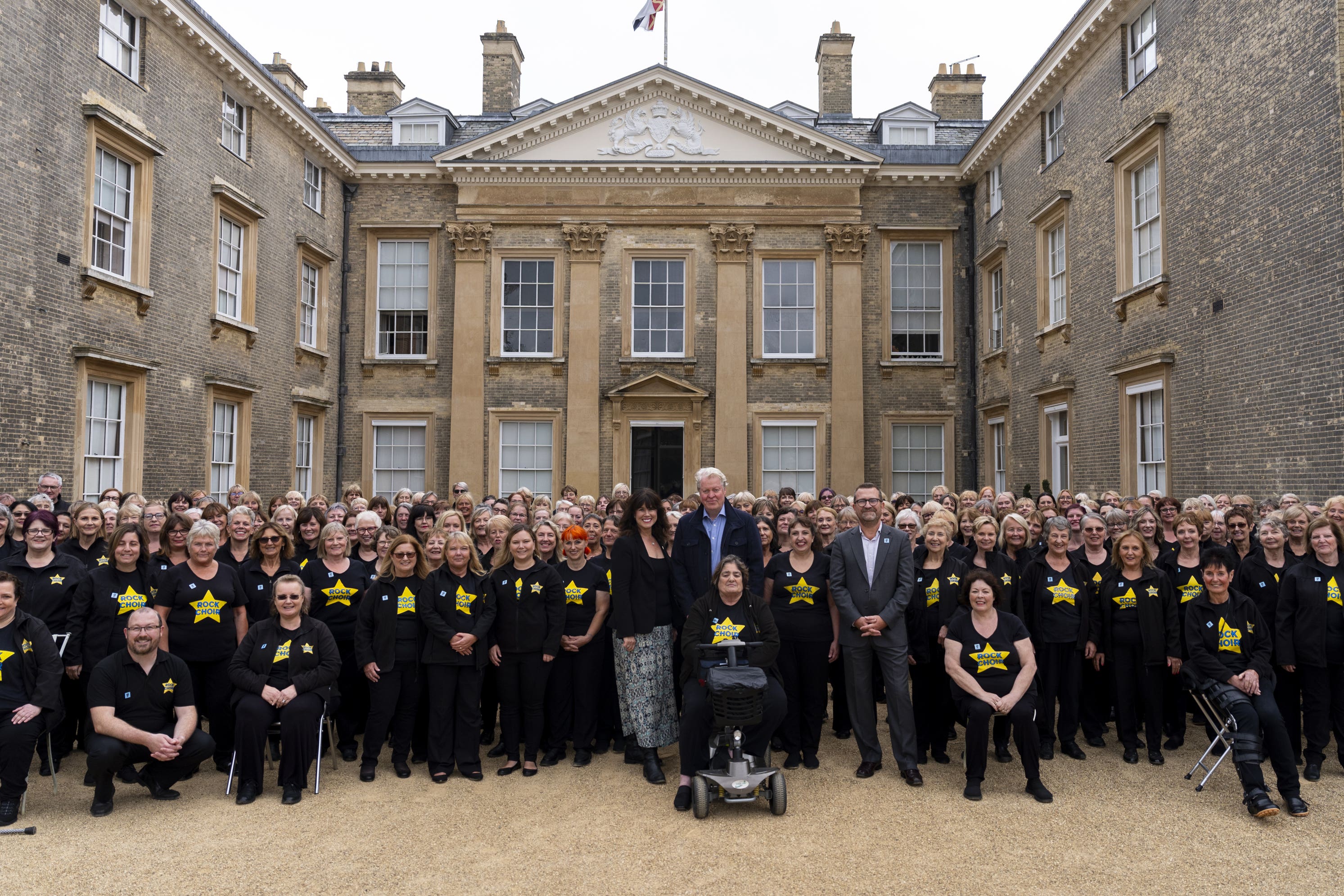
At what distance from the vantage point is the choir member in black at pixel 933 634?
21.9ft

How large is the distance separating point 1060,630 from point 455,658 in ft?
15.1

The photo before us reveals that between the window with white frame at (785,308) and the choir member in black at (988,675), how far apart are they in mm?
13119

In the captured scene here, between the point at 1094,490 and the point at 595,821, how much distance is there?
1122 centimetres

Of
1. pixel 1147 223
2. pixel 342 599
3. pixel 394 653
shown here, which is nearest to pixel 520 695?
pixel 394 653

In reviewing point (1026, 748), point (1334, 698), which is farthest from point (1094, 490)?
point (1026, 748)

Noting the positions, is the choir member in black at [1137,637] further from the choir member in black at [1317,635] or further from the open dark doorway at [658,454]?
the open dark doorway at [658,454]

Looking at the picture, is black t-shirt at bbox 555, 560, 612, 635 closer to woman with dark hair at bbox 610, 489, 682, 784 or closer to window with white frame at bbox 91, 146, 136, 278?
woman with dark hair at bbox 610, 489, 682, 784

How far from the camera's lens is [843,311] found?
18.8 m

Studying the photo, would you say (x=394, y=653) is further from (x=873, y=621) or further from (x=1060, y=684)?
(x=1060, y=684)

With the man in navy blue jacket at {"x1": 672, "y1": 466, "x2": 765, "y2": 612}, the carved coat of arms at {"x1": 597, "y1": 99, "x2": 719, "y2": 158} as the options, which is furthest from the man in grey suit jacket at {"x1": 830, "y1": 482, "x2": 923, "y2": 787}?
the carved coat of arms at {"x1": 597, "y1": 99, "x2": 719, "y2": 158}

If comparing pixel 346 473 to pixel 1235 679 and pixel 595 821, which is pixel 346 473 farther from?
pixel 1235 679

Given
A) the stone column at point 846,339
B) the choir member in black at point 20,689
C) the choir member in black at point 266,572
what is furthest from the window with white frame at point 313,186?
the choir member in black at point 20,689

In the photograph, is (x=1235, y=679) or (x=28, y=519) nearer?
(x=1235, y=679)

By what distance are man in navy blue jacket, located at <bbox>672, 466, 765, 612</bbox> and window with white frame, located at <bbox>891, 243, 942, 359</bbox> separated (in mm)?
13889
